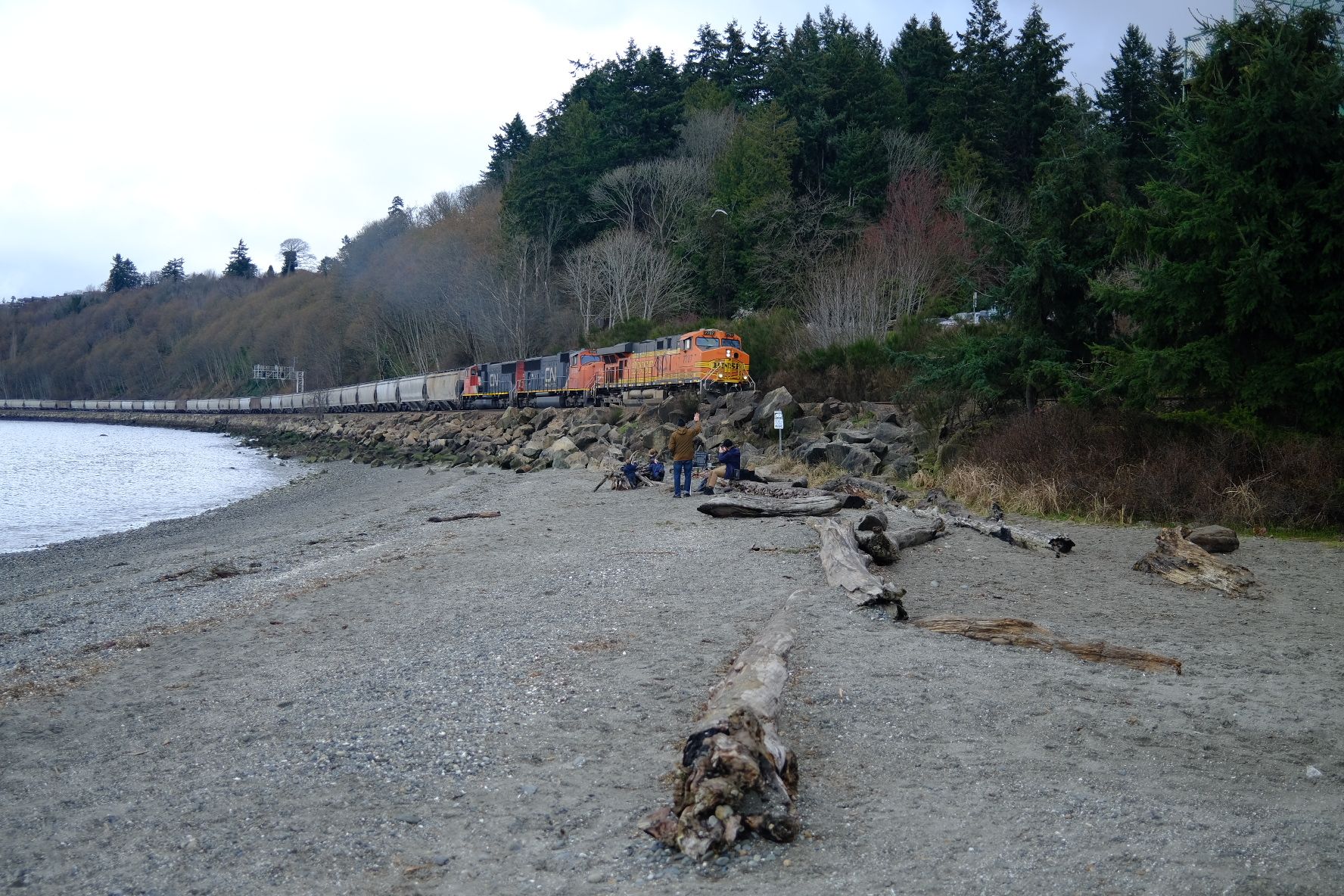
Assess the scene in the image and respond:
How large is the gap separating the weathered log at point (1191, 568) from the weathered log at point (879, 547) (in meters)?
2.95

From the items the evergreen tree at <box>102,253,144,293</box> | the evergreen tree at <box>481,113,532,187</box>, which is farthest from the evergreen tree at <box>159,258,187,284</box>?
the evergreen tree at <box>481,113,532,187</box>

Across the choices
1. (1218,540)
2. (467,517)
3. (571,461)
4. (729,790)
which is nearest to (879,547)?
(1218,540)

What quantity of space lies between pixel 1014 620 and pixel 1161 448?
9873 millimetres

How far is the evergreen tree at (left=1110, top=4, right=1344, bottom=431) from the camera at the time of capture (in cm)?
1453

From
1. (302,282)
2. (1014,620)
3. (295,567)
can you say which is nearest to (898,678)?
(1014,620)

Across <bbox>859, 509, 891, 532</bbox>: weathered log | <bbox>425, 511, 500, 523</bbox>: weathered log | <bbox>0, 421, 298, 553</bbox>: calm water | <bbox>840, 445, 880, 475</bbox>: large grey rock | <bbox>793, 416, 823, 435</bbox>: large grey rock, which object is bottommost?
<bbox>0, 421, 298, 553</bbox>: calm water

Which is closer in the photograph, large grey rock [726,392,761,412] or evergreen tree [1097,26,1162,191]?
large grey rock [726,392,761,412]

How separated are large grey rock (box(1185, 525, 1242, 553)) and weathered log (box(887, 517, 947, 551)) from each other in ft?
10.8

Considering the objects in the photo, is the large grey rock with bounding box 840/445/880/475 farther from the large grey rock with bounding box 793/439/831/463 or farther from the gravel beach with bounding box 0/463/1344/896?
the gravel beach with bounding box 0/463/1344/896

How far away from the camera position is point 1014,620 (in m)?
7.92

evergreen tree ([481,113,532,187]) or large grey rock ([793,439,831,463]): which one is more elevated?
evergreen tree ([481,113,532,187])

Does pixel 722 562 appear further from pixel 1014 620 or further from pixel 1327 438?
pixel 1327 438

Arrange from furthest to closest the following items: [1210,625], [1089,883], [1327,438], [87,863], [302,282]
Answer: [302,282], [1327,438], [1210,625], [87,863], [1089,883]

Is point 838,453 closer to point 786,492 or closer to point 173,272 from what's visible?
point 786,492
